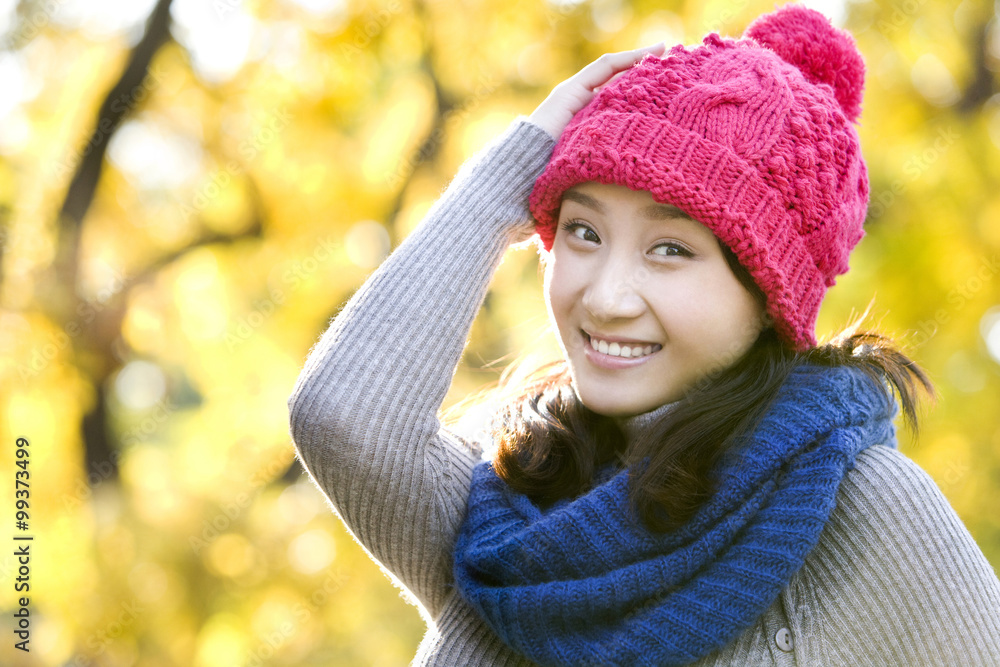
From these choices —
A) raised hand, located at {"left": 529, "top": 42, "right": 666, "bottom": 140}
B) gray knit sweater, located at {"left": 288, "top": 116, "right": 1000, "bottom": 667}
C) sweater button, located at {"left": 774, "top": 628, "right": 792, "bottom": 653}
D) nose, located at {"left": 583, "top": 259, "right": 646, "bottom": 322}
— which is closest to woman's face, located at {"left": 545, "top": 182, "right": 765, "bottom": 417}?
nose, located at {"left": 583, "top": 259, "right": 646, "bottom": 322}

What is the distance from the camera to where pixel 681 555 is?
129 centimetres

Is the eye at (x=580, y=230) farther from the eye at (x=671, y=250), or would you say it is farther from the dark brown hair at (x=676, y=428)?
the dark brown hair at (x=676, y=428)

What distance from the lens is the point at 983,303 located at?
376 centimetres

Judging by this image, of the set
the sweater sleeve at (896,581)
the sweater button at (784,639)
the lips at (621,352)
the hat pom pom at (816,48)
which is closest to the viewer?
the sweater sleeve at (896,581)

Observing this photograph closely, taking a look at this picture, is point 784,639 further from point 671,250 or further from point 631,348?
point 671,250

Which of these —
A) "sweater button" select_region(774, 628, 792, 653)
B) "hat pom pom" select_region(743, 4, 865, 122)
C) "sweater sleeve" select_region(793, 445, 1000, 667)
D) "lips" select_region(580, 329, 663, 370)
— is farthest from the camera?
"hat pom pom" select_region(743, 4, 865, 122)

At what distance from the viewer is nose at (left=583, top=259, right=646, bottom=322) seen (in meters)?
1.39

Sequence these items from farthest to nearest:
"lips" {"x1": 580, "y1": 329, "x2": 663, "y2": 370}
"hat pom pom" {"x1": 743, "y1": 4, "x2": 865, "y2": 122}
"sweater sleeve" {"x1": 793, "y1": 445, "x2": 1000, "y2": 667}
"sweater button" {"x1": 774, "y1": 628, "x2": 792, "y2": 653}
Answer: "hat pom pom" {"x1": 743, "y1": 4, "x2": 865, "y2": 122}, "lips" {"x1": 580, "y1": 329, "x2": 663, "y2": 370}, "sweater button" {"x1": 774, "y1": 628, "x2": 792, "y2": 653}, "sweater sleeve" {"x1": 793, "y1": 445, "x2": 1000, "y2": 667}

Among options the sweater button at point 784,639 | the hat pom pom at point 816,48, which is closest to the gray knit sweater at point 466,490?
the sweater button at point 784,639

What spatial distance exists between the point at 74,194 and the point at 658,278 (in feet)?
10.2

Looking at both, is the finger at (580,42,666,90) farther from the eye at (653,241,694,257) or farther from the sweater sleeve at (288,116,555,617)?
the eye at (653,241,694,257)

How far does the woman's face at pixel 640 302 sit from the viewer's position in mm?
1396

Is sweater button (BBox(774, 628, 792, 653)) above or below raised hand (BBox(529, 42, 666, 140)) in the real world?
below

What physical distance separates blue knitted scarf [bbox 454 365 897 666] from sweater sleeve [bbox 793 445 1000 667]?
0.06 metres
